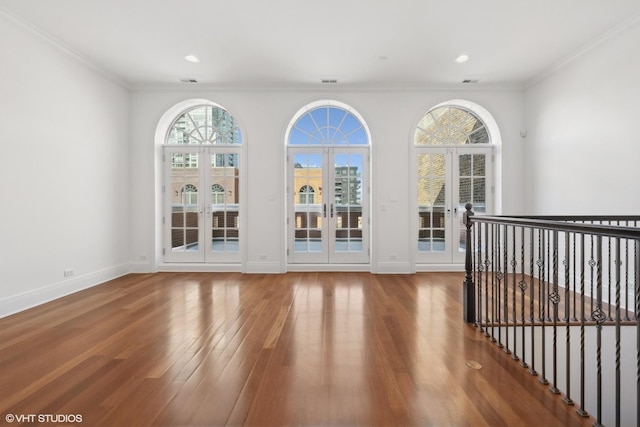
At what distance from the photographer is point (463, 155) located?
5625 mm

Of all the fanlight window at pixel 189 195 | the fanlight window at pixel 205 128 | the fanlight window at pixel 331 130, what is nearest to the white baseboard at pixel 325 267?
the fanlight window at pixel 189 195

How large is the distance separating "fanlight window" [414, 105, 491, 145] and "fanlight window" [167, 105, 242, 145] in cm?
349

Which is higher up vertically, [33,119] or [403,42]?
[403,42]

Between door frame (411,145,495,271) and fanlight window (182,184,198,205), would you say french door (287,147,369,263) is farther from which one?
fanlight window (182,184,198,205)

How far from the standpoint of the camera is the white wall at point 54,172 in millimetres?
3369

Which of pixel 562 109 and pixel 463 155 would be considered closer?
pixel 562 109

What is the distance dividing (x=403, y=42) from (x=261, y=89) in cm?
256

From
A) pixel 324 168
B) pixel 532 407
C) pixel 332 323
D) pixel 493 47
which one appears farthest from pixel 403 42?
pixel 532 407

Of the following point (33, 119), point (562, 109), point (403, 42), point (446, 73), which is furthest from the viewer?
point (446, 73)

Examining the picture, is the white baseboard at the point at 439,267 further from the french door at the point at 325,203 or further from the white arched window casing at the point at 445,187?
the french door at the point at 325,203

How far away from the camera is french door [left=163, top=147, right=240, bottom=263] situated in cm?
560

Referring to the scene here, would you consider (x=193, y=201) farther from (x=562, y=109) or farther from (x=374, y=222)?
(x=562, y=109)

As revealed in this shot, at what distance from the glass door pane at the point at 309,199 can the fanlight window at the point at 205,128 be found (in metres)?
1.31

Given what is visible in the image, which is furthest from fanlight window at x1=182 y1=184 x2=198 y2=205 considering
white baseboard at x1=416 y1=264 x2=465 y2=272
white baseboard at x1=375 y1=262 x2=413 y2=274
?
white baseboard at x1=416 y1=264 x2=465 y2=272
